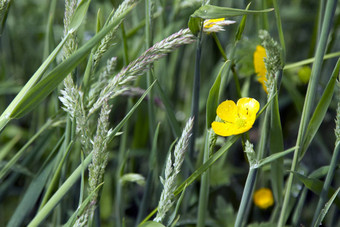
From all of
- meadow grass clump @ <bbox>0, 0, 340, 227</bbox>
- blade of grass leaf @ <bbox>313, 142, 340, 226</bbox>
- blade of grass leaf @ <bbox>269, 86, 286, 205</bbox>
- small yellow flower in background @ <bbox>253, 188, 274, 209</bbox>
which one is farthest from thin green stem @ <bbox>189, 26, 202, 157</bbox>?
small yellow flower in background @ <bbox>253, 188, 274, 209</bbox>

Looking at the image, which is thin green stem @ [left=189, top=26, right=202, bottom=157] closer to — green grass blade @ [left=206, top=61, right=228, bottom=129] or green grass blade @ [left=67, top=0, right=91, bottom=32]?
green grass blade @ [left=206, top=61, right=228, bottom=129]

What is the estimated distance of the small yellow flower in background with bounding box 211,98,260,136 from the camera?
2.01 ft

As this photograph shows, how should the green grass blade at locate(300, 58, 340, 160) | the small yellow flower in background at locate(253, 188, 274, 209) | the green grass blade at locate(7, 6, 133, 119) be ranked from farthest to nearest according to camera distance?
1. the small yellow flower in background at locate(253, 188, 274, 209)
2. the green grass blade at locate(300, 58, 340, 160)
3. the green grass blade at locate(7, 6, 133, 119)

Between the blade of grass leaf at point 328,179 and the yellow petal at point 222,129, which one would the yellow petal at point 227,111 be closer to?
the yellow petal at point 222,129

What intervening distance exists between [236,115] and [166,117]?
0.34 m

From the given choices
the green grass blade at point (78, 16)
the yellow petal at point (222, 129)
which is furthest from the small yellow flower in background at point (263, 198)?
the green grass blade at point (78, 16)

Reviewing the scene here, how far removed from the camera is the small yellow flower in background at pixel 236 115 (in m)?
0.61

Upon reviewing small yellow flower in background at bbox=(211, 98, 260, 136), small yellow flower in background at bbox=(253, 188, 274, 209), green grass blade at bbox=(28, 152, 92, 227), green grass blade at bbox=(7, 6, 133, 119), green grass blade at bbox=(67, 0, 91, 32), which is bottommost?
small yellow flower in background at bbox=(253, 188, 274, 209)

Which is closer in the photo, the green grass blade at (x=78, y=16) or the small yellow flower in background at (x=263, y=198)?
the green grass blade at (x=78, y=16)

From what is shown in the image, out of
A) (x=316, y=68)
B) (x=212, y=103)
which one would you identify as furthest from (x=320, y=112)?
(x=212, y=103)

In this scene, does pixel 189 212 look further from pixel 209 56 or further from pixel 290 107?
pixel 290 107

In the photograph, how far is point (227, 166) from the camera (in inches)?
46.3

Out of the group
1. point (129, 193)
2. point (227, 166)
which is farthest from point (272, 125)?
point (129, 193)

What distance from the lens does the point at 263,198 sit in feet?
3.46
